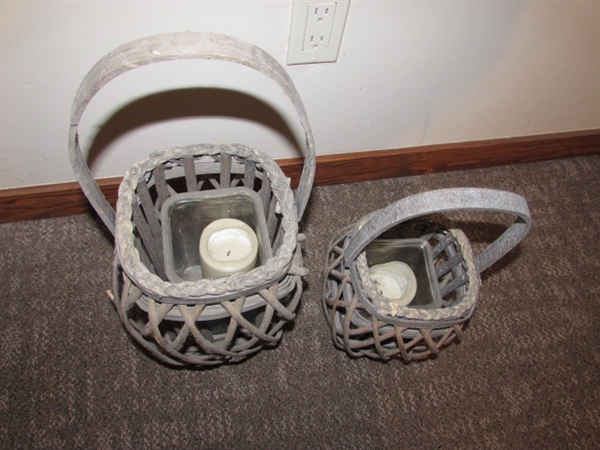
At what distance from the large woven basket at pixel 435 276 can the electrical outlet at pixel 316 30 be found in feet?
0.80

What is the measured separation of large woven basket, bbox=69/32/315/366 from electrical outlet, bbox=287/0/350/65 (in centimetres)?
Answer: 16

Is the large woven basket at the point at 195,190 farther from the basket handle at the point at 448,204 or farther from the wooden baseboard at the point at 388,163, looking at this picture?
the wooden baseboard at the point at 388,163

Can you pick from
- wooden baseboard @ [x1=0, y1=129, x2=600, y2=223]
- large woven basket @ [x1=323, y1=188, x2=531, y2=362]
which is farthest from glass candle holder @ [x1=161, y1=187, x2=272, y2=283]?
wooden baseboard @ [x1=0, y1=129, x2=600, y2=223]

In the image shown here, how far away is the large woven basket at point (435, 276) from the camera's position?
1.59ft

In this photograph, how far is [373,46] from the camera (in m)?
0.71

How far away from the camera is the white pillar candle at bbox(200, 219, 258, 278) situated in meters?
0.60

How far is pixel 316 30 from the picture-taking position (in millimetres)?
658

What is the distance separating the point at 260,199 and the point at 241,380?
31cm

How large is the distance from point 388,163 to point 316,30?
1.23ft

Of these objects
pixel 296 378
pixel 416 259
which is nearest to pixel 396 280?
pixel 416 259

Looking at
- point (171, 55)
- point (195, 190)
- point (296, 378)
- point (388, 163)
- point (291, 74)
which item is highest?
point (171, 55)

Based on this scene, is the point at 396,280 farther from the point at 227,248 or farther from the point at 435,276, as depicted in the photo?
the point at 227,248

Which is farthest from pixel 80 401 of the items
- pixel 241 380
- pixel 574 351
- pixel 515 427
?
pixel 574 351

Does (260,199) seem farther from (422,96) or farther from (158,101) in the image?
(422,96)
